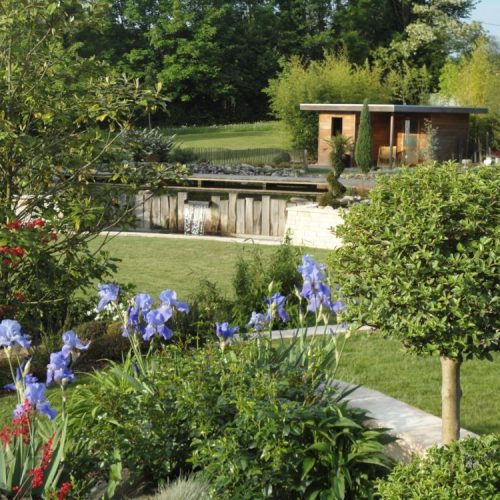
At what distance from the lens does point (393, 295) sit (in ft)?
14.1

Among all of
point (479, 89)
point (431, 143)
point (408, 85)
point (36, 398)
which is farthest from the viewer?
point (408, 85)

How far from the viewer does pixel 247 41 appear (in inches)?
2483

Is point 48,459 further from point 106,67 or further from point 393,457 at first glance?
point 106,67

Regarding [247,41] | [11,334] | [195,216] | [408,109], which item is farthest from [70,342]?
[247,41]

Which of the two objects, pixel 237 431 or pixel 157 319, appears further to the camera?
pixel 157 319

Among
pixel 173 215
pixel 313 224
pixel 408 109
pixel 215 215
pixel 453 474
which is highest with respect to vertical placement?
pixel 408 109

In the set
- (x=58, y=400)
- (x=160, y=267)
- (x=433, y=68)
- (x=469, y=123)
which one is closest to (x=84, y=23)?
(x=58, y=400)

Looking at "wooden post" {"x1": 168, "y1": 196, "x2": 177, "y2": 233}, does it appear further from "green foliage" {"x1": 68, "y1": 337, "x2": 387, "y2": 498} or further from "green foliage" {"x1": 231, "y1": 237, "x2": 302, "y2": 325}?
"green foliage" {"x1": 68, "y1": 337, "x2": 387, "y2": 498}

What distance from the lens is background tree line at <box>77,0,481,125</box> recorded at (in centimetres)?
6012

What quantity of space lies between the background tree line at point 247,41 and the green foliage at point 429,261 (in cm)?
5508

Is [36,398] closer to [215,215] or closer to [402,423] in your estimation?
[402,423]

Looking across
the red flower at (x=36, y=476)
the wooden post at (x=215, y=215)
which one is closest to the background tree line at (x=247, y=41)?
the wooden post at (x=215, y=215)

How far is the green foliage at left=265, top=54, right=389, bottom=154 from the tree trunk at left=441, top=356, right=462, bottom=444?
1387 inches

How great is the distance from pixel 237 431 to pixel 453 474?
1.24 m
